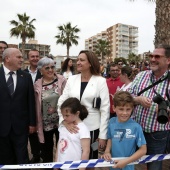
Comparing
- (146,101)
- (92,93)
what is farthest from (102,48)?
(146,101)

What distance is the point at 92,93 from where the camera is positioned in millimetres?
3156

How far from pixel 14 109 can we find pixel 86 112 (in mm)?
1042

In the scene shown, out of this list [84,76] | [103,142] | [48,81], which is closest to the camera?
[103,142]

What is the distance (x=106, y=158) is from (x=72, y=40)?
41.0m

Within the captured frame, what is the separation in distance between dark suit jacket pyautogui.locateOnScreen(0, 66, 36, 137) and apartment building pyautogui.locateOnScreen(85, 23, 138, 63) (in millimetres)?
112958

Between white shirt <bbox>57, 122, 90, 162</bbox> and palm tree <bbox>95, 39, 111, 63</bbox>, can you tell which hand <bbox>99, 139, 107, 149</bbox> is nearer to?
white shirt <bbox>57, 122, 90, 162</bbox>

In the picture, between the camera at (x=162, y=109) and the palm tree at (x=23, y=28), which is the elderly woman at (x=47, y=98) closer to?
the camera at (x=162, y=109)

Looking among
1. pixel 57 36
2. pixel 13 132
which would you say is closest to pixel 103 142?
pixel 13 132

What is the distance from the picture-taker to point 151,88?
9.46 ft

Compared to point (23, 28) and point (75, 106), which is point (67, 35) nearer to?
point (23, 28)

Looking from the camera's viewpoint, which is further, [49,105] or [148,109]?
[49,105]

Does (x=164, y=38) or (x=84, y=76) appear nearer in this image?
(x=84, y=76)

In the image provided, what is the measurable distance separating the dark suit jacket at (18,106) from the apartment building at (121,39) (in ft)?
371

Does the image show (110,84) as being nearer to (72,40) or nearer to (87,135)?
(87,135)
